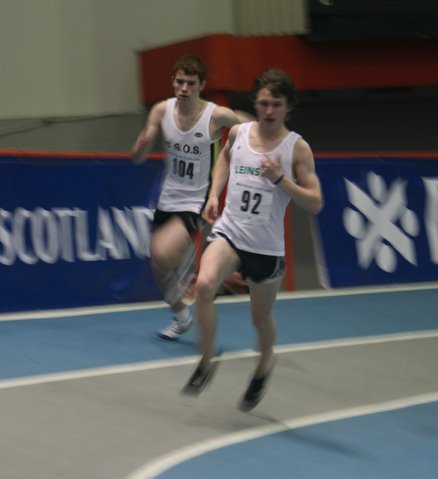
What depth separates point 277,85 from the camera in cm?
595

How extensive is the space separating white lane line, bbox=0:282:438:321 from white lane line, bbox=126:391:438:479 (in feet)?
11.5

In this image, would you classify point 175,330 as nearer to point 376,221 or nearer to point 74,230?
point 74,230

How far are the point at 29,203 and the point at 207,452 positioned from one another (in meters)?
4.52

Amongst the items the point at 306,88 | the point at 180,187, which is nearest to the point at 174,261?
the point at 180,187

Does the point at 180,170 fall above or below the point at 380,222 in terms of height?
above

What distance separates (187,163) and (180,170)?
0.32 feet

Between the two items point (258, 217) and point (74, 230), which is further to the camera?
point (74, 230)

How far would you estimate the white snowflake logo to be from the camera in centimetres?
1138

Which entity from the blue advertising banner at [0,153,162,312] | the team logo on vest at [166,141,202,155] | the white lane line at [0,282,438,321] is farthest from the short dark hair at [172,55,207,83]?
the white lane line at [0,282,438,321]

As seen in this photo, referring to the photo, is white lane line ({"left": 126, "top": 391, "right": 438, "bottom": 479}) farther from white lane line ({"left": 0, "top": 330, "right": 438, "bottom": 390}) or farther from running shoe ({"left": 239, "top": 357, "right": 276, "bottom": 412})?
white lane line ({"left": 0, "top": 330, "right": 438, "bottom": 390})

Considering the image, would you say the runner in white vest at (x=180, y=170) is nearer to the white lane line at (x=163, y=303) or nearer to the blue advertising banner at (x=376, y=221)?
the white lane line at (x=163, y=303)

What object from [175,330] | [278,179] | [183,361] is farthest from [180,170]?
[278,179]

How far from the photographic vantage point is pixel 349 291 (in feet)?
37.1

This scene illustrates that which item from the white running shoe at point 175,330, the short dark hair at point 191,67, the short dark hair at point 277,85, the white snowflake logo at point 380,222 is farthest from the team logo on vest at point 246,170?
the white snowflake logo at point 380,222
